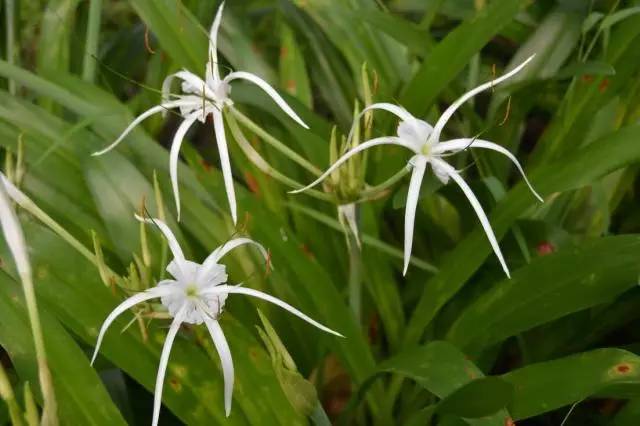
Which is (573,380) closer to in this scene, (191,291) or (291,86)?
(191,291)

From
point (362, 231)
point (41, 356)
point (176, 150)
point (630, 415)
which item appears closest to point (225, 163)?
point (176, 150)

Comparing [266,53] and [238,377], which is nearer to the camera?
[238,377]

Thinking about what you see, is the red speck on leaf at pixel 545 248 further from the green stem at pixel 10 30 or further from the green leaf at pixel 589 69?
the green stem at pixel 10 30

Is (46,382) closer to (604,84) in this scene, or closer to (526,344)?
(526,344)

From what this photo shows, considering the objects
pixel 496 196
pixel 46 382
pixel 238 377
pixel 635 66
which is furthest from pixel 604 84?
pixel 46 382

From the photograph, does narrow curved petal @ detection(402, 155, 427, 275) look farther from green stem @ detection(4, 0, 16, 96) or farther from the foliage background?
green stem @ detection(4, 0, 16, 96)
